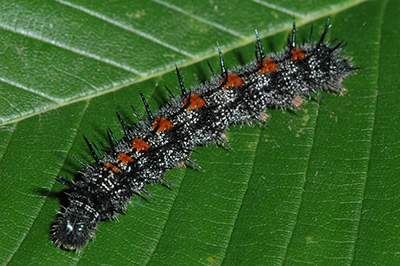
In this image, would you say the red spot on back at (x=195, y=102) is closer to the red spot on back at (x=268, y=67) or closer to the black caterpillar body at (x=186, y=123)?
the black caterpillar body at (x=186, y=123)

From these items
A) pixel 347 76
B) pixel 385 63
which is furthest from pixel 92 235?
pixel 385 63

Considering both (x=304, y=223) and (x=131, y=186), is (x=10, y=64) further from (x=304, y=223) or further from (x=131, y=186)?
(x=304, y=223)

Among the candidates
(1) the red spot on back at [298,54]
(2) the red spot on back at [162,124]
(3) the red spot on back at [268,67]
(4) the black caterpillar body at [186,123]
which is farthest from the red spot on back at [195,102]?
(1) the red spot on back at [298,54]

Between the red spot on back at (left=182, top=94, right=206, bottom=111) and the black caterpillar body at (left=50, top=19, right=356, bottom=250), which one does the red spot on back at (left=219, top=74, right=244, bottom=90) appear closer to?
the black caterpillar body at (left=50, top=19, right=356, bottom=250)

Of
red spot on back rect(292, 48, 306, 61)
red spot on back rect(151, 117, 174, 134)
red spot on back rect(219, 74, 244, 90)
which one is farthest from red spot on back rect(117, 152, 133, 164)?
red spot on back rect(292, 48, 306, 61)

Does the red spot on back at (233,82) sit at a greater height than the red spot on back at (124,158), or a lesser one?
greater

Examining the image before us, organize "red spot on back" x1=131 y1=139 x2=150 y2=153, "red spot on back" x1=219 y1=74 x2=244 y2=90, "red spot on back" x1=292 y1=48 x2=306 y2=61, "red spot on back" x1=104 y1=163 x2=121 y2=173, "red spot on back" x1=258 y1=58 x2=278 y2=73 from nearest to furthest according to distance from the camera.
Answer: "red spot on back" x1=104 y1=163 x2=121 y2=173, "red spot on back" x1=131 y1=139 x2=150 y2=153, "red spot on back" x1=219 y1=74 x2=244 y2=90, "red spot on back" x1=258 y1=58 x2=278 y2=73, "red spot on back" x1=292 y1=48 x2=306 y2=61
